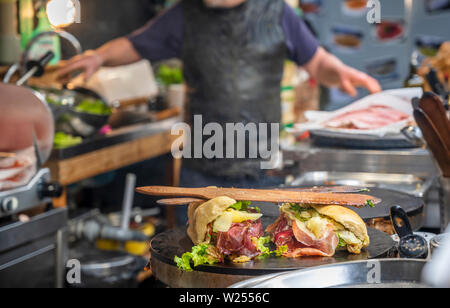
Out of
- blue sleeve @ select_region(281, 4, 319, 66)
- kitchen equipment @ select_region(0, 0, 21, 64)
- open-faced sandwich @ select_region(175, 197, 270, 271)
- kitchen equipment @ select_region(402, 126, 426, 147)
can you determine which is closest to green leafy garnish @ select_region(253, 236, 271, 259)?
open-faced sandwich @ select_region(175, 197, 270, 271)

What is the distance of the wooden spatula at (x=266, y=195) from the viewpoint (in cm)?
87

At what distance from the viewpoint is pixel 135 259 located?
2645mm

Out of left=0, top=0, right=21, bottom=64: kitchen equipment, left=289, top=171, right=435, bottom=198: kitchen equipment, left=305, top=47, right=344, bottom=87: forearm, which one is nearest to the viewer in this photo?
left=289, top=171, right=435, bottom=198: kitchen equipment

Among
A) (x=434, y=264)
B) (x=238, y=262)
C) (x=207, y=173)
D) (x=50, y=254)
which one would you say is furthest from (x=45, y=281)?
(x=434, y=264)

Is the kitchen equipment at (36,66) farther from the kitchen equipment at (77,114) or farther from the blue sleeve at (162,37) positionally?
the blue sleeve at (162,37)

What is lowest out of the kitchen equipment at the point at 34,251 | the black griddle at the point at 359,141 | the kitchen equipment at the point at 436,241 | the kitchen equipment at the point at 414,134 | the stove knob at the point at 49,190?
the kitchen equipment at the point at 34,251

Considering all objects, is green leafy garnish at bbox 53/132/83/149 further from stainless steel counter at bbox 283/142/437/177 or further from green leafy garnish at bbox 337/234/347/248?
green leafy garnish at bbox 337/234/347/248

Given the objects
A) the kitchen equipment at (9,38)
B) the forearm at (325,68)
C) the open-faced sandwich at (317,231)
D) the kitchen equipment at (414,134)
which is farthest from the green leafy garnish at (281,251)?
the kitchen equipment at (9,38)

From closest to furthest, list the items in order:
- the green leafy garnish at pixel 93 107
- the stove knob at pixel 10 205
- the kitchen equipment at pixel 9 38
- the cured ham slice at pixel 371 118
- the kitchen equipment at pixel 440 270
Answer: the kitchen equipment at pixel 440 270, the cured ham slice at pixel 371 118, the stove knob at pixel 10 205, the kitchen equipment at pixel 9 38, the green leafy garnish at pixel 93 107

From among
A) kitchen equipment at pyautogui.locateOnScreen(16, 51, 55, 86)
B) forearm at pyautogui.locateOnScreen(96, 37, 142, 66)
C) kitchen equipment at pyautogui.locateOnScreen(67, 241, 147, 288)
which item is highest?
forearm at pyautogui.locateOnScreen(96, 37, 142, 66)

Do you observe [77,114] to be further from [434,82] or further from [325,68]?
[434,82]

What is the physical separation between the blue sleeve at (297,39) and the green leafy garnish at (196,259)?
5.26ft

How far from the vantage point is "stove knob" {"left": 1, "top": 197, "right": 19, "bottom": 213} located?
1.73 m

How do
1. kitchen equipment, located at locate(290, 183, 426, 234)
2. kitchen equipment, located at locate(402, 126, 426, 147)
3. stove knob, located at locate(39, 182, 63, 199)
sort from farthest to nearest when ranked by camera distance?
stove knob, located at locate(39, 182, 63, 199), kitchen equipment, located at locate(402, 126, 426, 147), kitchen equipment, located at locate(290, 183, 426, 234)
